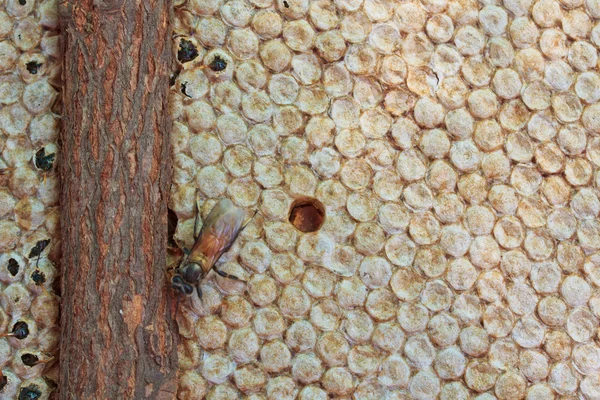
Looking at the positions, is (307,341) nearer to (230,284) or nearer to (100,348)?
(230,284)

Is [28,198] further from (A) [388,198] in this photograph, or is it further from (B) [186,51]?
(A) [388,198]

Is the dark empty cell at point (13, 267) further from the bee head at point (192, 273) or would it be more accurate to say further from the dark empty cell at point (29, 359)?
the bee head at point (192, 273)

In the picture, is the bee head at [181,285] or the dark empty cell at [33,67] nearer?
the bee head at [181,285]

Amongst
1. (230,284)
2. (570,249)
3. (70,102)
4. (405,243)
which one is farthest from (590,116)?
(70,102)

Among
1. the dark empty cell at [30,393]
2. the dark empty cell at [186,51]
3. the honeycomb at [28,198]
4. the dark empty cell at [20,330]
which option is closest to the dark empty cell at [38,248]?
the honeycomb at [28,198]

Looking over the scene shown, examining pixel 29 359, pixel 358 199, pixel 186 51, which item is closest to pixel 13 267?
pixel 29 359

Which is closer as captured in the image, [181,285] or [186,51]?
[181,285]

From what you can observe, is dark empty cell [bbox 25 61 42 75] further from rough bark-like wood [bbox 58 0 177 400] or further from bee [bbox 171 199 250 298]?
bee [bbox 171 199 250 298]
